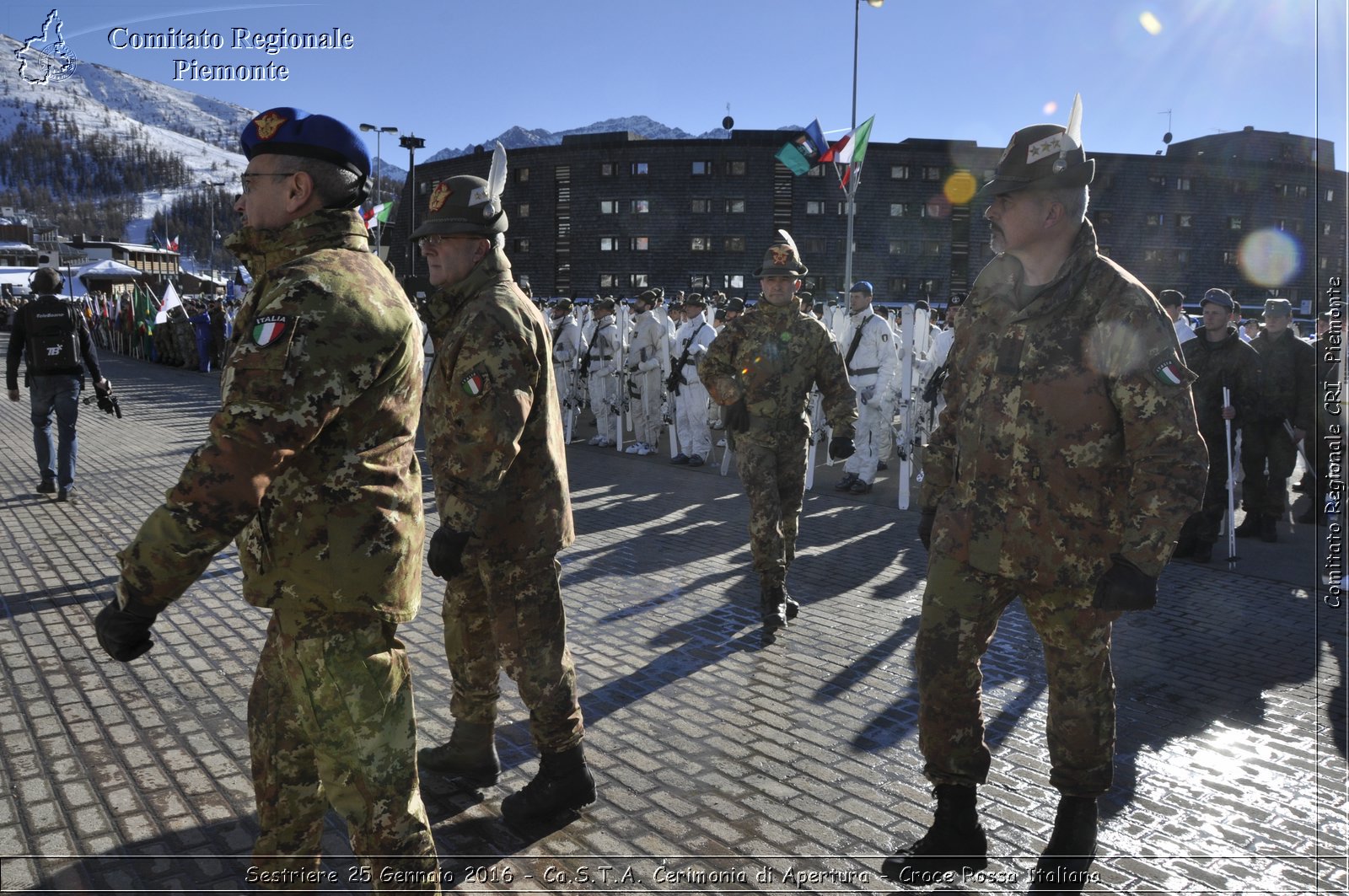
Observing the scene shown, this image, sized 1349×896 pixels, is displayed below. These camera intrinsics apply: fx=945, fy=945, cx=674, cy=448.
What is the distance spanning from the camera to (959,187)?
174 ft

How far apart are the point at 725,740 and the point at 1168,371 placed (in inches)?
100

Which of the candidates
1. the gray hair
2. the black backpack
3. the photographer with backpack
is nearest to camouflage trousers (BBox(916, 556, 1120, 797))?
the gray hair

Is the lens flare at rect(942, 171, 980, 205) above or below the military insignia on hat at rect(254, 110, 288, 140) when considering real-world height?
above

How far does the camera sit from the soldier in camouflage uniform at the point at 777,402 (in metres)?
6.04

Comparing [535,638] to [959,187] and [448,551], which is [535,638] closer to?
[448,551]

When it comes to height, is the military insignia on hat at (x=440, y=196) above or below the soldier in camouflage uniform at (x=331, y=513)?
above

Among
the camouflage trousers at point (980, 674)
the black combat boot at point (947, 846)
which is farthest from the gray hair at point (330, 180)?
the black combat boot at point (947, 846)

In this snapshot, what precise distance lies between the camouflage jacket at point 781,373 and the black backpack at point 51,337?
6.99 meters

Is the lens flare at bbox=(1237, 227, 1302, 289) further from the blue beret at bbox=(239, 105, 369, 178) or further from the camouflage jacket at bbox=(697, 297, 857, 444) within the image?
the blue beret at bbox=(239, 105, 369, 178)

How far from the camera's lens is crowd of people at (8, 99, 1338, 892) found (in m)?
2.26

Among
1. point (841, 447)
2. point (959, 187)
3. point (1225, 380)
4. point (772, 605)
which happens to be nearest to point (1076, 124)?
point (841, 447)

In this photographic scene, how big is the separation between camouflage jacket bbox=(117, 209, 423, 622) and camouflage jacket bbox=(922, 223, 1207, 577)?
1886 millimetres

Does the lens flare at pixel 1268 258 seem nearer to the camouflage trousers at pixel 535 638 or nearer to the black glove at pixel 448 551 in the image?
the camouflage trousers at pixel 535 638

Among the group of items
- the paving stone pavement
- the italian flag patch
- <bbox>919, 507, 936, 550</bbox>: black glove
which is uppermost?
the italian flag patch
